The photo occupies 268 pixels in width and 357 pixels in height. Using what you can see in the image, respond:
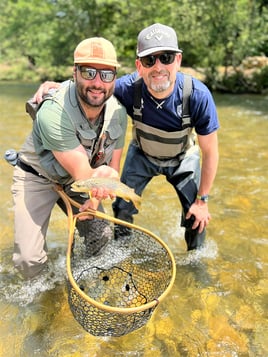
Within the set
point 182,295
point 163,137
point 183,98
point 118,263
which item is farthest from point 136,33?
point 182,295

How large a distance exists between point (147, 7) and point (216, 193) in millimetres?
15545

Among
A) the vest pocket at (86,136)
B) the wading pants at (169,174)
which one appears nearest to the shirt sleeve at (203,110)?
the wading pants at (169,174)

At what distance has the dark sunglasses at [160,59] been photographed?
346 centimetres

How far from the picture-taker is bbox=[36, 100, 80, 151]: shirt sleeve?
3.22 m

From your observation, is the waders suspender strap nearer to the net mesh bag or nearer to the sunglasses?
the sunglasses

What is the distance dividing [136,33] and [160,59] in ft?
62.8

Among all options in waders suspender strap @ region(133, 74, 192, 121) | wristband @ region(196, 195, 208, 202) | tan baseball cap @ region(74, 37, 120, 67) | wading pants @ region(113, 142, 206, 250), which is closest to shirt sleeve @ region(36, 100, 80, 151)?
tan baseball cap @ region(74, 37, 120, 67)

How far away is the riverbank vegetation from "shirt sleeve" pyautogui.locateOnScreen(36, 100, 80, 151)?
15.3 m

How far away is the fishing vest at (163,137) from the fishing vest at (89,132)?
28cm

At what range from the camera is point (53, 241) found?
201 inches

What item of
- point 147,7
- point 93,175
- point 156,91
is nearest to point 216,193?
point 156,91

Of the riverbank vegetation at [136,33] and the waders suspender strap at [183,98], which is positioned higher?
the waders suspender strap at [183,98]

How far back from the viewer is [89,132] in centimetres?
344

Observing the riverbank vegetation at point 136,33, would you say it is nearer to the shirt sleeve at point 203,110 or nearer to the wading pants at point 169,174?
the wading pants at point 169,174
